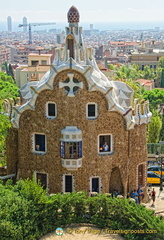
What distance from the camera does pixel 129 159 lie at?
33.5m

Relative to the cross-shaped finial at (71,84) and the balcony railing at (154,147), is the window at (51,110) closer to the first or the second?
the cross-shaped finial at (71,84)

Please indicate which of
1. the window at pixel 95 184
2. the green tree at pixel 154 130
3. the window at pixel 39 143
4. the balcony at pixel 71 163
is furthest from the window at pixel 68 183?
the green tree at pixel 154 130

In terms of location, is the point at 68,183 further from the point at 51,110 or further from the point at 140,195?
the point at 140,195

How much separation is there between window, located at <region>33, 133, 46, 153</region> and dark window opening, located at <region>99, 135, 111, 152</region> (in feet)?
13.1

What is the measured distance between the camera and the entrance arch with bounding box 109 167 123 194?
33.4 meters

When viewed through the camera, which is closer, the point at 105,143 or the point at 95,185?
the point at 105,143

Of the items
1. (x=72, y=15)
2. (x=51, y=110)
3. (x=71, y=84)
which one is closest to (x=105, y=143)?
(x=51, y=110)

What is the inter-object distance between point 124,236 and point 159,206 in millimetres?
8086

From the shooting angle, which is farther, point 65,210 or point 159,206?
point 159,206

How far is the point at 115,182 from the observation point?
3356 cm

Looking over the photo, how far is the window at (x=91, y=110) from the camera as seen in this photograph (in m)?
31.9

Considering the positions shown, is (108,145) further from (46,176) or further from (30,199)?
(30,199)

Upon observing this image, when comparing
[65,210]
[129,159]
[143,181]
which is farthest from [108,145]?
[65,210]

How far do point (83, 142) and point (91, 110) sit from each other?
2244 mm
